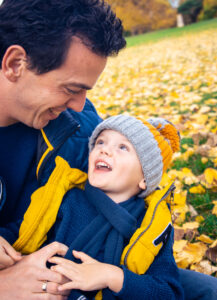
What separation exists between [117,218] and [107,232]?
0.09 m

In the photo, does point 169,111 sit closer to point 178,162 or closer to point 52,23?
point 178,162

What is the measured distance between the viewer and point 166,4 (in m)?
39.7

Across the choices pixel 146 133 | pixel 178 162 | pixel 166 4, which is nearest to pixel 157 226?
pixel 146 133

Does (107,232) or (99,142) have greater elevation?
(99,142)

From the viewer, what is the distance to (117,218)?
1418mm

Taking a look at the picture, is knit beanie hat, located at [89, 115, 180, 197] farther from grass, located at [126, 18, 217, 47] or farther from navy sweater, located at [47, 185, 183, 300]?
grass, located at [126, 18, 217, 47]

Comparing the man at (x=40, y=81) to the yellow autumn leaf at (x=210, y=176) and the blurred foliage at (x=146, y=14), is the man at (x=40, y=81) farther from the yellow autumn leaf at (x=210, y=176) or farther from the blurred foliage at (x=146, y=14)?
the blurred foliage at (x=146, y=14)

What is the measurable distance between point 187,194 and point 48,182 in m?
1.31

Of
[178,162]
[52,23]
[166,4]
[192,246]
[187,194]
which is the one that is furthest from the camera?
[166,4]

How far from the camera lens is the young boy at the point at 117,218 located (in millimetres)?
1230

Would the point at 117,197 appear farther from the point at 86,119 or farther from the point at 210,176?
the point at 210,176

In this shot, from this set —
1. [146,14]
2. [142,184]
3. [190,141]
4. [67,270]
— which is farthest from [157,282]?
[146,14]

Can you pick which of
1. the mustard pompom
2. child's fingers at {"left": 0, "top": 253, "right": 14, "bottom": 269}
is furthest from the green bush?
child's fingers at {"left": 0, "top": 253, "right": 14, "bottom": 269}

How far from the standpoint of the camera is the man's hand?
4.15 feet
